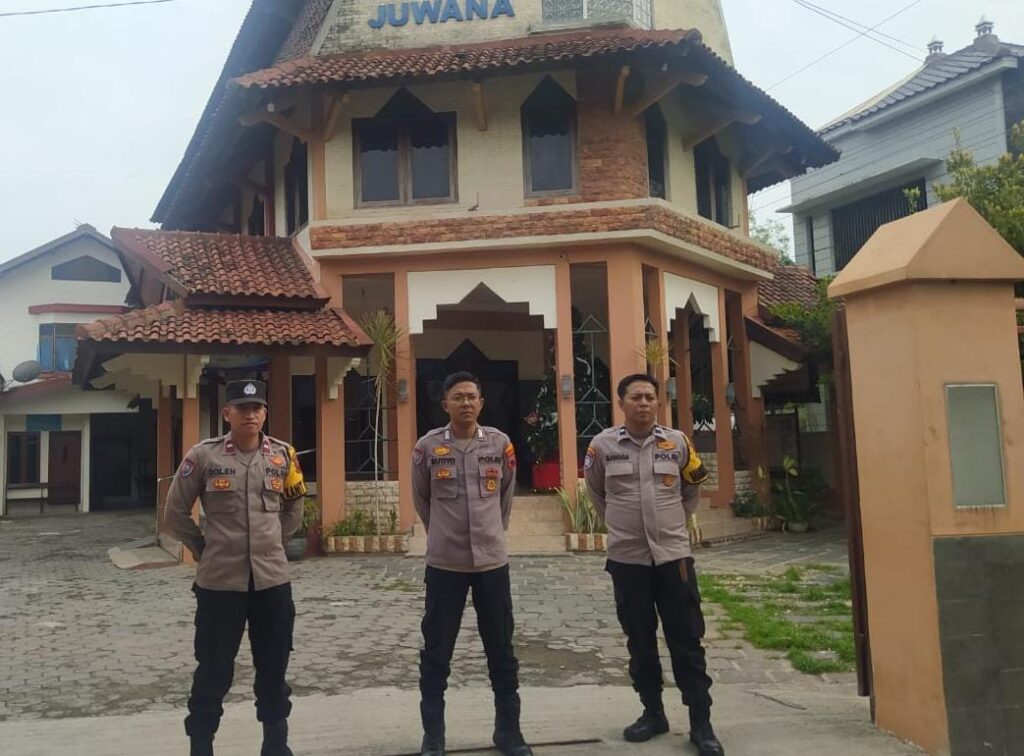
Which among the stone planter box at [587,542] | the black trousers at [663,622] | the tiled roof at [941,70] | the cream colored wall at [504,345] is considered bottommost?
the stone planter box at [587,542]

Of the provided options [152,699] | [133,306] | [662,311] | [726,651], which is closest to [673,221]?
[662,311]

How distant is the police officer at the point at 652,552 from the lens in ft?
13.2

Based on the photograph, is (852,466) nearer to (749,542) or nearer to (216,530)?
(216,530)

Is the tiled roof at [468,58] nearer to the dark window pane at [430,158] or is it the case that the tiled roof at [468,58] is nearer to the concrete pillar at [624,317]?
the dark window pane at [430,158]

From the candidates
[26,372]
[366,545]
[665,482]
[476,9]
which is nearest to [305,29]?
[476,9]

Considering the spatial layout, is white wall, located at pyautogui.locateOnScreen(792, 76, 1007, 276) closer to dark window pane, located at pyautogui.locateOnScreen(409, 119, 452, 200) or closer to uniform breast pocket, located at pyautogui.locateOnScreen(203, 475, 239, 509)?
dark window pane, located at pyautogui.locateOnScreen(409, 119, 452, 200)

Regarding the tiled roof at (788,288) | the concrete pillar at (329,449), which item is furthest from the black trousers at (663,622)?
the tiled roof at (788,288)

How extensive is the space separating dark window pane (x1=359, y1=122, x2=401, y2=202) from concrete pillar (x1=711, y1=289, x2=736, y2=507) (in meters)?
5.50

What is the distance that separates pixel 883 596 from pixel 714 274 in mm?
10321

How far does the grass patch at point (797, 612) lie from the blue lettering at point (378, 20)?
916 centimetres

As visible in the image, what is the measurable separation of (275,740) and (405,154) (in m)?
9.96

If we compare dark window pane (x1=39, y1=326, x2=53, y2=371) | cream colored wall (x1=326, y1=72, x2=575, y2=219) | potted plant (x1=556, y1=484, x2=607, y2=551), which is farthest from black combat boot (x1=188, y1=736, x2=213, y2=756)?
dark window pane (x1=39, y1=326, x2=53, y2=371)

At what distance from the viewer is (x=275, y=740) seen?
3.81 meters

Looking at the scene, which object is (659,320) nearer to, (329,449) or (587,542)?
(587,542)
